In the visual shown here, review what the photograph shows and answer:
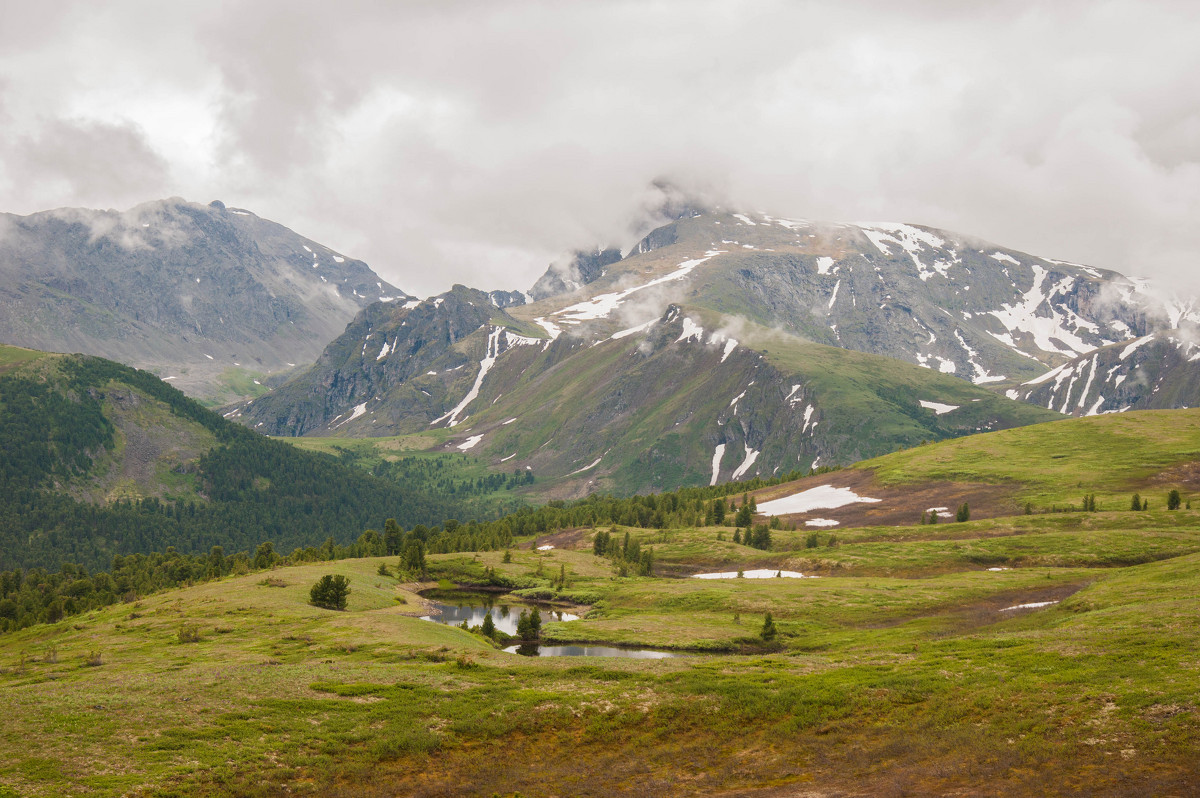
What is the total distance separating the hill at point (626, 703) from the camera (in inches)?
1433

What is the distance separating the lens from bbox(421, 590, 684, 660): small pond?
84.8 m

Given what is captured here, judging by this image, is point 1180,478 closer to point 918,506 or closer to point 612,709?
point 918,506

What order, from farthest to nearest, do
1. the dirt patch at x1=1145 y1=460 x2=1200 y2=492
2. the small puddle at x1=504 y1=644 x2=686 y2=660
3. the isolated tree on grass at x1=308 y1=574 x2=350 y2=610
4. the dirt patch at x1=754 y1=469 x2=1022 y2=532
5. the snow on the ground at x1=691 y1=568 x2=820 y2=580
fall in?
the dirt patch at x1=754 y1=469 x2=1022 y2=532
the dirt patch at x1=1145 y1=460 x2=1200 y2=492
the snow on the ground at x1=691 y1=568 x2=820 y2=580
the isolated tree on grass at x1=308 y1=574 x2=350 y2=610
the small puddle at x1=504 y1=644 x2=686 y2=660

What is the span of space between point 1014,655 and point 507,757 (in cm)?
3304

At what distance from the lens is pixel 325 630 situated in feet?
253

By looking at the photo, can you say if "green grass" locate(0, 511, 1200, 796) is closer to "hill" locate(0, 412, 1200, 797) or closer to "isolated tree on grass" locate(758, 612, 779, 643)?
"hill" locate(0, 412, 1200, 797)

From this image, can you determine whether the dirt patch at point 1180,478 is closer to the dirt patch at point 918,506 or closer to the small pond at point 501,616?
the dirt patch at point 918,506

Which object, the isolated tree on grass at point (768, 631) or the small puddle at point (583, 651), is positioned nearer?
the small puddle at point (583, 651)

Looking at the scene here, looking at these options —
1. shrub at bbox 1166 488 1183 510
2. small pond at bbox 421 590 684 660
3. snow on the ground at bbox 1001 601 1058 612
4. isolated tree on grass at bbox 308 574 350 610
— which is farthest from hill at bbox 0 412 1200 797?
shrub at bbox 1166 488 1183 510

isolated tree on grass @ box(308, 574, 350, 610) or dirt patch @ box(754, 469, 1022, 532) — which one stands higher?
dirt patch @ box(754, 469, 1022, 532)

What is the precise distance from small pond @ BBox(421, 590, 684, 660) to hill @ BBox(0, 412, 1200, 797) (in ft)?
14.2

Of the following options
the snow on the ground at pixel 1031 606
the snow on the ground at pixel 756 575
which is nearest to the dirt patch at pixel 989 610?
the snow on the ground at pixel 1031 606

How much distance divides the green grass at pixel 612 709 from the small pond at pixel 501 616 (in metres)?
8.20

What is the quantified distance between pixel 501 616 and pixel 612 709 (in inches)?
2726
